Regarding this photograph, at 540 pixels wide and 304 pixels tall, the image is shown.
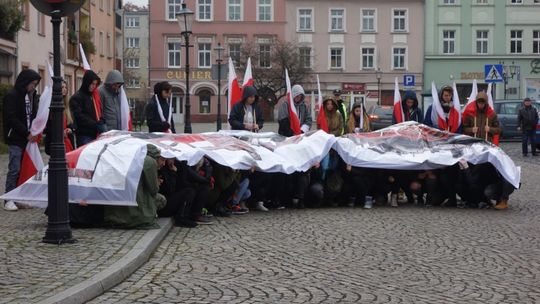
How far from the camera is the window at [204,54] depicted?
248 ft

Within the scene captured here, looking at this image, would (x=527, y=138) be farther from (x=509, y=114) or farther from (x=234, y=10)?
(x=234, y=10)

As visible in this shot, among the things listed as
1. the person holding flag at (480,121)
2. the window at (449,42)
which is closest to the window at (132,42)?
the window at (449,42)

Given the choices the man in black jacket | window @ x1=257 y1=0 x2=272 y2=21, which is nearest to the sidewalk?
the man in black jacket

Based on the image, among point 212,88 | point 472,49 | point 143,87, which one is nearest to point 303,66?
point 212,88

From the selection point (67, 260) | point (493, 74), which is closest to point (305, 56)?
point (493, 74)

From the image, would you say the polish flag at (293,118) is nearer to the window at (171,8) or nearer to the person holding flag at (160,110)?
the person holding flag at (160,110)

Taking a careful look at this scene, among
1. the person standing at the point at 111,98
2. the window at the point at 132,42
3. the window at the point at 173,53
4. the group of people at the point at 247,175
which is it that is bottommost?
the group of people at the point at 247,175

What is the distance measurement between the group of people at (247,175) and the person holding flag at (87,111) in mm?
15

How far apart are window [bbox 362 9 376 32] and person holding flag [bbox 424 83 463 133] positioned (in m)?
60.4

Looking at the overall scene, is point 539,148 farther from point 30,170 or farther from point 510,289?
point 510,289

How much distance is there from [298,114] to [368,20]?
6075 centimetres

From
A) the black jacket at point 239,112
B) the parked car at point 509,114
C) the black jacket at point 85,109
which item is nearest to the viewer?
the black jacket at point 85,109

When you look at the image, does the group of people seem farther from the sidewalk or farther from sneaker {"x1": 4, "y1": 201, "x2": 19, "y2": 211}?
the sidewalk

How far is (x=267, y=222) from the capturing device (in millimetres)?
11758
